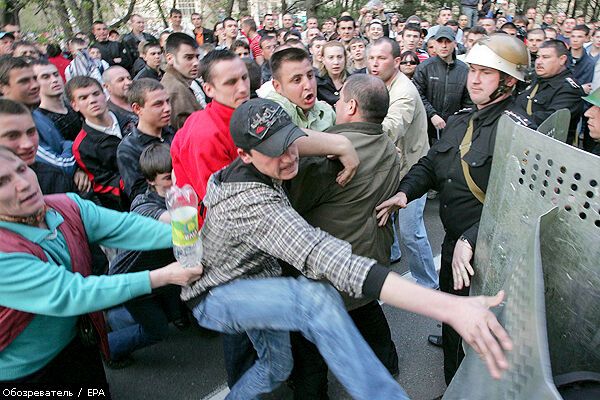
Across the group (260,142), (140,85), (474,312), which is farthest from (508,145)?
(140,85)

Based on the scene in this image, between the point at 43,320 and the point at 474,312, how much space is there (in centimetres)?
171

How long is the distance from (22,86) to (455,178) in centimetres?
357

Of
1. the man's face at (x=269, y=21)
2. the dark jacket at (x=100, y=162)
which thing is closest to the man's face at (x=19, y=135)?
the dark jacket at (x=100, y=162)

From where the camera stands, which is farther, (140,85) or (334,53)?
(334,53)

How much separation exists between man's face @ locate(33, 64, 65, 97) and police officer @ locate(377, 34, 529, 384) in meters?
3.40

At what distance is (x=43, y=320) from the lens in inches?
76.6

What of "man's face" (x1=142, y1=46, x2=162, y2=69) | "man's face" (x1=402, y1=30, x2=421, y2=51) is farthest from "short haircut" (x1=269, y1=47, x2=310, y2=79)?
"man's face" (x1=402, y1=30, x2=421, y2=51)

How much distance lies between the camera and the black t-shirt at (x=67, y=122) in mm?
4234

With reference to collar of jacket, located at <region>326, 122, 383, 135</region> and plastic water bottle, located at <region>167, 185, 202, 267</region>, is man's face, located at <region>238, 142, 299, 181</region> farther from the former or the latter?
collar of jacket, located at <region>326, 122, 383, 135</region>

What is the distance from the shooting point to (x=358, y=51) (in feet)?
19.9

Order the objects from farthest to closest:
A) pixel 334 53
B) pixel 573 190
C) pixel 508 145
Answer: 1. pixel 334 53
2. pixel 508 145
3. pixel 573 190

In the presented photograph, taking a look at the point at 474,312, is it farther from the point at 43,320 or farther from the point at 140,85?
the point at 140,85

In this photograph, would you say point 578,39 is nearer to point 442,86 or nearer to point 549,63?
point 549,63

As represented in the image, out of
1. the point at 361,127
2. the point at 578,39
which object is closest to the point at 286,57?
the point at 361,127
